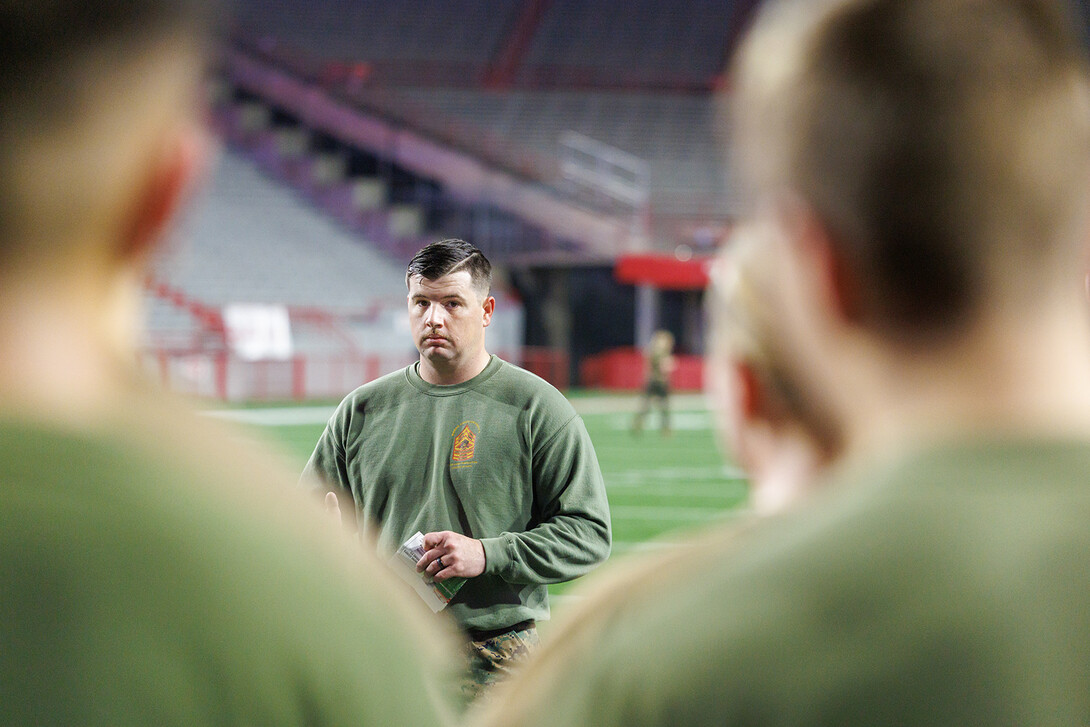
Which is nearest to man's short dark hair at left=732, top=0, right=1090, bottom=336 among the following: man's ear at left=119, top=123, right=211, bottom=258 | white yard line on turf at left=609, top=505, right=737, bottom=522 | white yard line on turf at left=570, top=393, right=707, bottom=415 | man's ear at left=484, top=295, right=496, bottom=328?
man's ear at left=119, top=123, right=211, bottom=258

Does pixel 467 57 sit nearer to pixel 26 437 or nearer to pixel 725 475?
pixel 725 475

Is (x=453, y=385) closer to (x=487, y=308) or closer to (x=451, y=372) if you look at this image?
(x=451, y=372)

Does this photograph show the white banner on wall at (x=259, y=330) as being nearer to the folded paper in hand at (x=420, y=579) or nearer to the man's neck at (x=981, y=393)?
the folded paper in hand at (x=420, y=579)

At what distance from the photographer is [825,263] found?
0.90 metres

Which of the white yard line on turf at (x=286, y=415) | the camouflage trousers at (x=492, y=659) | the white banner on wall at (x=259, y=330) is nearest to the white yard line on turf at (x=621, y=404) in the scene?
the white yard line on turf at (x=286, y=415)

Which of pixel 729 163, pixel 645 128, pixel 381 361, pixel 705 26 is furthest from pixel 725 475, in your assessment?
pixel 705 26

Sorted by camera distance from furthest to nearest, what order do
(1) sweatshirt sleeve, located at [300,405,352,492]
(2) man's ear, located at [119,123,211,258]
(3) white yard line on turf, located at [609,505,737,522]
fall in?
(3) white yard line on turf, located at [609,505,737,522]
(1) sweatshirt sleeve, located at [300,405,352,492]
(2) man's ear, located at [119,123,211,258]

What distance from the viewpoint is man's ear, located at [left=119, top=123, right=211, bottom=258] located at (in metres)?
0.92

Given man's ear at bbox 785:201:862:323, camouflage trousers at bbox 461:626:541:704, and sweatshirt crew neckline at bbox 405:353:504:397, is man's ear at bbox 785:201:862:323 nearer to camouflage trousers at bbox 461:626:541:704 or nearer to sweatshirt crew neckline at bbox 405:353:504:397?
camouflage trousers at bbox 461:626:541:704

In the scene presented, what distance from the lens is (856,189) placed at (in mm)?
871

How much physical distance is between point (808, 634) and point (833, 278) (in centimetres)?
24

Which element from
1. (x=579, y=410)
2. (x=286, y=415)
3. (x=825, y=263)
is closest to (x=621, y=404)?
(x=579, y=410)

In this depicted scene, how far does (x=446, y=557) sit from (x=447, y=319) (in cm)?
76

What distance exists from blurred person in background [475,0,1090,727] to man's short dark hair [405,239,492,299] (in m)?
2.87
